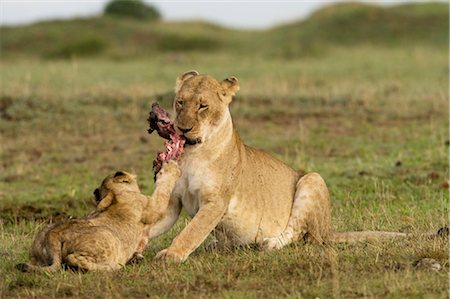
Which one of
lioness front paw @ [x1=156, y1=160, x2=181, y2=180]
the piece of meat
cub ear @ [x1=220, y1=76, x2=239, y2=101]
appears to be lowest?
lioness front paw @ [x1=156, y1=160, x2=181, y2=180]

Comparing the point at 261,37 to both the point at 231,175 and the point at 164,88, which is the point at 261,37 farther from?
the point at 231,175

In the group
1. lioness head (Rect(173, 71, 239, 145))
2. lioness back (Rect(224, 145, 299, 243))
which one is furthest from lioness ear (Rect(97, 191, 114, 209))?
lioness back (Rect(224, 145, 299, 243))

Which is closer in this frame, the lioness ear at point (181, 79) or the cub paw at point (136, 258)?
the cub paw at point (136, 258)

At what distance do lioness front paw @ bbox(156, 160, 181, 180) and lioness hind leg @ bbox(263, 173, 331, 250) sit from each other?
3.18 feet

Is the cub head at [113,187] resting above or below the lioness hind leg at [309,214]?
above

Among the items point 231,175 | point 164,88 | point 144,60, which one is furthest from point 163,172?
point 144,60

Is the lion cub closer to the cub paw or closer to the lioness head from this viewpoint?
the cub paw

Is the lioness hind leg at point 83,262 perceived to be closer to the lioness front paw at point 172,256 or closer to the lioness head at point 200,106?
the lioness front paw at point 172,256

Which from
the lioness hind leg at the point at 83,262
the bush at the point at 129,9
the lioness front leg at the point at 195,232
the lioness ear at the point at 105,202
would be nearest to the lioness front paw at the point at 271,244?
the lioness front leg at the point at 195,232

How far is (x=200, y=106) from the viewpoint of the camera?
7.02m

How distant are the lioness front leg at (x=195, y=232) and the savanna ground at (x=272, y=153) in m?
0.11

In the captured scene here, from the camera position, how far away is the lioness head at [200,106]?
6949mm

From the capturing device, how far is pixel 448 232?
23.5 ft

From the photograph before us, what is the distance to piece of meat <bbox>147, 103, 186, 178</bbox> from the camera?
7031 millimetres
